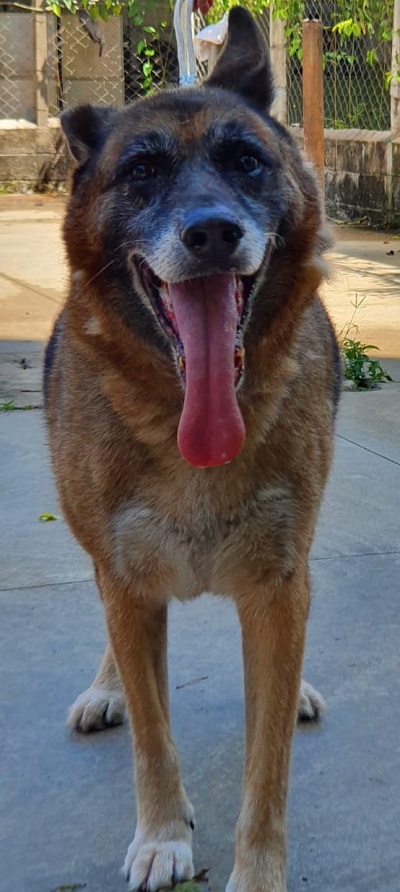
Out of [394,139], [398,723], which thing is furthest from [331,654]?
[394,139]

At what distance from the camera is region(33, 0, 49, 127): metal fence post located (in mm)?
15586

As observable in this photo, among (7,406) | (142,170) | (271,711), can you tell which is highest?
(142,170)

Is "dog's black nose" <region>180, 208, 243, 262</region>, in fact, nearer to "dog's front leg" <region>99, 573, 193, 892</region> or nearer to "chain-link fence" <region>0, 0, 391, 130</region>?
"dog's front leg" <region>99, 573, 193, 892</region>

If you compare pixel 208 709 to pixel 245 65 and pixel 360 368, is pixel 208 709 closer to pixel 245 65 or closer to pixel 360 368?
pixel 245 65

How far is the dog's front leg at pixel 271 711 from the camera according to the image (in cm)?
245

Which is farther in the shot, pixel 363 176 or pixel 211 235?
pixel 363 176

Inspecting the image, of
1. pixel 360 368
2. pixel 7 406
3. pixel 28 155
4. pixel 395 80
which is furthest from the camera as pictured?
pixel 28 155

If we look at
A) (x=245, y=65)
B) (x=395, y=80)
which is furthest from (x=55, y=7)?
(x=245, y=65)

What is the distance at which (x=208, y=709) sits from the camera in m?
3.12

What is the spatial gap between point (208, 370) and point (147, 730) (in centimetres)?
84

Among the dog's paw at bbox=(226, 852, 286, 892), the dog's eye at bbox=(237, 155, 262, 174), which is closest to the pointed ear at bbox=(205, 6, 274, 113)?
the dog's eye at bbox=(237, 155, 262, 174)

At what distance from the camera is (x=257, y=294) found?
2.54 meters

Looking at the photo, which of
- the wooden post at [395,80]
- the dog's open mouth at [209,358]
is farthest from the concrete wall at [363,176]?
the dog's open mouth at [209,358]

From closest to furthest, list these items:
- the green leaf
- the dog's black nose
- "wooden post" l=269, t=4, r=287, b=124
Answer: the dog's black nose → "wooden post" l=269, t=4, r=287, b=124 → the green leaf
